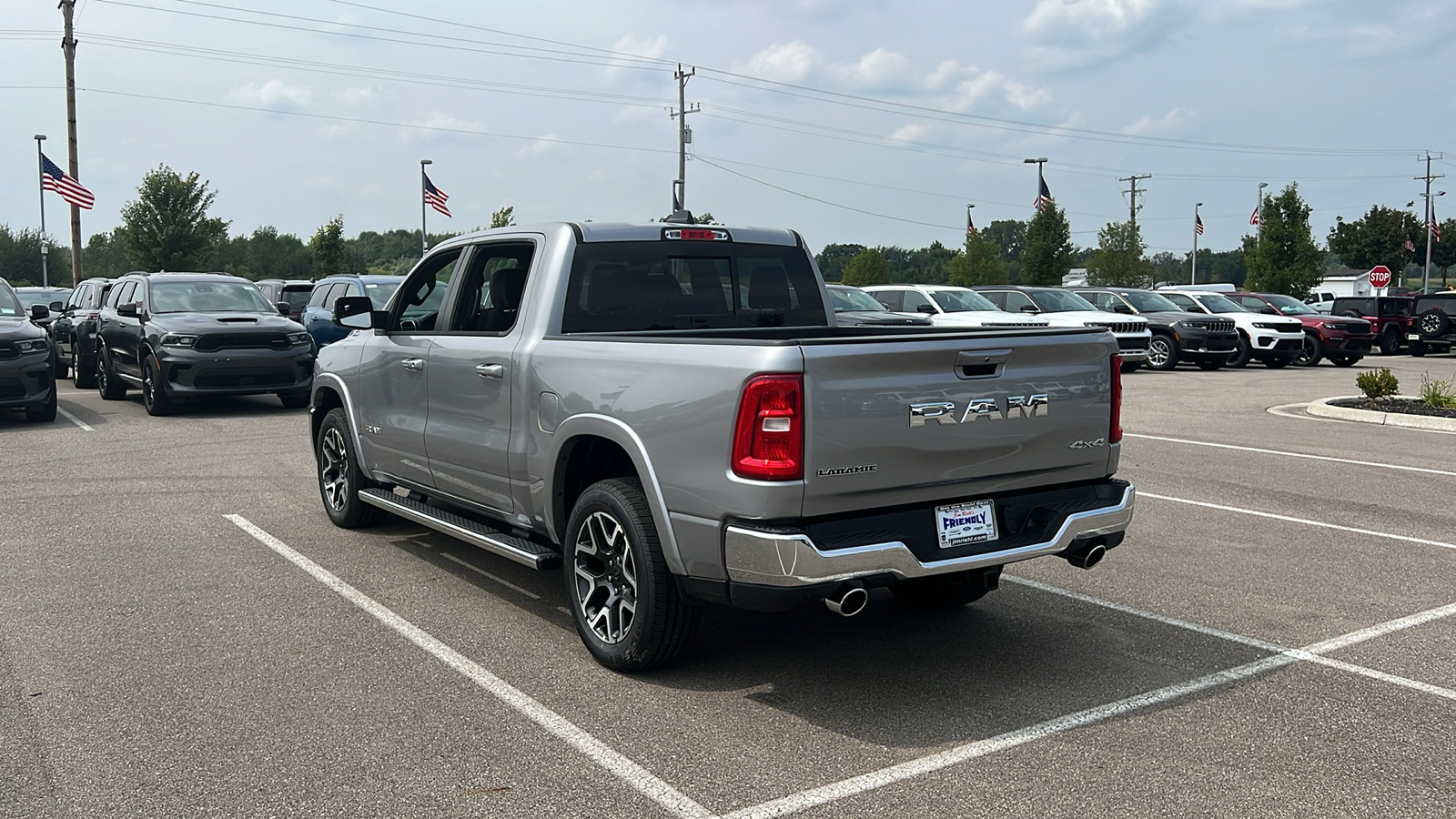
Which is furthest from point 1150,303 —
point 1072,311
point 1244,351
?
point 1072,311

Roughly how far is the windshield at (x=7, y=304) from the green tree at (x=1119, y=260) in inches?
2441

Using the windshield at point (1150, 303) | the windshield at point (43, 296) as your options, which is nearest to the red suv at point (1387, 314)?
the windshield at point (1150, 303)

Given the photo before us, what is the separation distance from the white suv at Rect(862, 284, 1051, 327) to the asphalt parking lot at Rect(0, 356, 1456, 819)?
13.5 metres

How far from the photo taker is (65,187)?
32562 mm

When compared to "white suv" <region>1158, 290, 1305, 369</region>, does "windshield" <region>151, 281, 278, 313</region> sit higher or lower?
higher

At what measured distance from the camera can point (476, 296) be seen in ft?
21.1

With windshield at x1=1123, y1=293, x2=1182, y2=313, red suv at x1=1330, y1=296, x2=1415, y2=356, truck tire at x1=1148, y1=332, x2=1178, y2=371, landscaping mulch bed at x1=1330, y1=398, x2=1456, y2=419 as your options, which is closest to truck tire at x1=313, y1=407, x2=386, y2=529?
landscaping mulch bed at x1=1330, y1=398, x2=1456, y2=419

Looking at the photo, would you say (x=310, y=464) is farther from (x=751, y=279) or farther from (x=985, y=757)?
(x=985, y=757)

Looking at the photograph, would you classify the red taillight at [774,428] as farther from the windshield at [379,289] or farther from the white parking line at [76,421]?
the windshield at [379,289]

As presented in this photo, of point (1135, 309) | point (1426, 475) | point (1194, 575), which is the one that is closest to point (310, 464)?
point (1194, 575)

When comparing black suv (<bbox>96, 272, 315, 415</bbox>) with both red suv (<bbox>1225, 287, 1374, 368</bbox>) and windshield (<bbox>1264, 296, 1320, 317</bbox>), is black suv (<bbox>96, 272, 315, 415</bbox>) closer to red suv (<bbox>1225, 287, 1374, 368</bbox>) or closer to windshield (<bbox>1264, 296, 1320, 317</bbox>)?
red suv (<bbox>1225, 287, 1374, 368</bbox>)

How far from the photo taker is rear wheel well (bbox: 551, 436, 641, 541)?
17.4ft

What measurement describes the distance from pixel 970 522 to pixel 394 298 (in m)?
3.95

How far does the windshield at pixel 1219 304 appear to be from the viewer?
1074 inches
